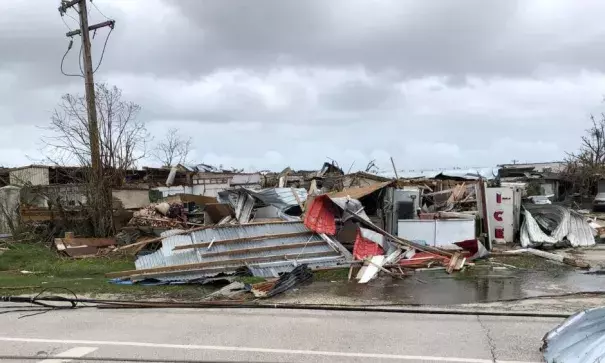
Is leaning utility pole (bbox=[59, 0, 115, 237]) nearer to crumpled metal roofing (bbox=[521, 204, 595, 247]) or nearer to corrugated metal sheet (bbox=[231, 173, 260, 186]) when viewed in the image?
corrugated metal sheet (bbox=[231, 173, 260, 186])

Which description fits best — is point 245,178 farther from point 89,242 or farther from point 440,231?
point 440,231

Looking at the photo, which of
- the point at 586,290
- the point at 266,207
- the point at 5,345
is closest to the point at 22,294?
the point at 5,345

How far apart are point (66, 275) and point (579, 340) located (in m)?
12.0

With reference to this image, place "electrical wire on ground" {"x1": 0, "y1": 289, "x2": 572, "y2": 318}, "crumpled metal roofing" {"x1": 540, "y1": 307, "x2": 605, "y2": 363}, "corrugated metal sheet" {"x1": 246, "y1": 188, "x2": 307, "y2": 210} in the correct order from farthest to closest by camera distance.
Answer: "corrugated metal sheet" {"x1": 246, "y1": 188, "x2": 307, "y2": 210}
"electrical wire on ground" {"x1": 0, "y1": 289, "x2": 572, "y2": 318}
"crumpled metal roofing" {"x1": 540, "y1": 307, "x2": 605, "y2": 363}

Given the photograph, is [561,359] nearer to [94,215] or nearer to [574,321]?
[574,321]

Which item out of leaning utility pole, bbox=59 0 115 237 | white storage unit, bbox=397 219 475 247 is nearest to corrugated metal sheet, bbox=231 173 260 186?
leaning utility pole, bbox=59 0 115 237

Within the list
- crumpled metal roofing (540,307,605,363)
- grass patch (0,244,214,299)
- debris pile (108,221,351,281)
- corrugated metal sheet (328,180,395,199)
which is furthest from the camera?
corrugated metal sheet (328,180,395,199)

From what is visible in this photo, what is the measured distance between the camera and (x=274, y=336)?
674cm

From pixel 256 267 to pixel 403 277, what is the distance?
11.2 ft

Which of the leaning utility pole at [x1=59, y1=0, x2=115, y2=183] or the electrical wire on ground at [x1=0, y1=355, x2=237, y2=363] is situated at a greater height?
the leaning utility pole at [x1=59, y1=0, x2=115, y2=183]

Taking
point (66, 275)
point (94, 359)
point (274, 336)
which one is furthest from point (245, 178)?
point (94, 359)

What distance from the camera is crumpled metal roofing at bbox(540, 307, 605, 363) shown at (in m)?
4.70

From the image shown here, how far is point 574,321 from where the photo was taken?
5.26m

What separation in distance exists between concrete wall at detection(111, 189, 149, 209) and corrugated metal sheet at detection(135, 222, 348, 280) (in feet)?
22.1
